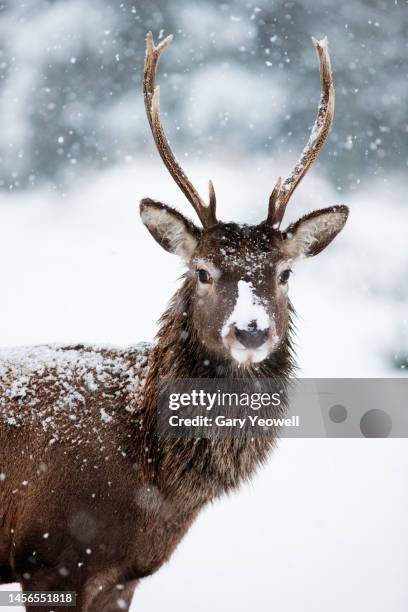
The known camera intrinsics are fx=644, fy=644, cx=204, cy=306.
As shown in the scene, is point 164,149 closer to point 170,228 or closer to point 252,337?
point 170,228

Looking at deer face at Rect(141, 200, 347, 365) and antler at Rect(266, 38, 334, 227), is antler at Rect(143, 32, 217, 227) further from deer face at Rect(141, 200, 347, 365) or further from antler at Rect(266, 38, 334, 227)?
antler at Rect(266, 38, 334, 227)

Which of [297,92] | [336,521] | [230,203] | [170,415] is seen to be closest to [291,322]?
[170,415]

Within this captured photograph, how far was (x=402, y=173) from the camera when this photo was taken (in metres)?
7.83

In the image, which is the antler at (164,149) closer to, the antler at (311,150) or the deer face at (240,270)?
the deer face at (240,270)

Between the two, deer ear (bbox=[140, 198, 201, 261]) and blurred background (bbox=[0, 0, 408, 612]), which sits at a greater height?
blurred background (bbox=[0, 0, 408, 612])

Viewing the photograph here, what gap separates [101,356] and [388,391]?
2.48 meters

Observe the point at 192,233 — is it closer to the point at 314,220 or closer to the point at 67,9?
the point at 314,220

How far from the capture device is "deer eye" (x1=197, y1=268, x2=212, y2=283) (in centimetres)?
308

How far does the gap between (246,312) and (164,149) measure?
1075 mm

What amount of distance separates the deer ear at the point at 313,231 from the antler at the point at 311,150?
0.36ft

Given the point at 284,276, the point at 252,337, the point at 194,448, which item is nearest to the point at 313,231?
the point at 284,276

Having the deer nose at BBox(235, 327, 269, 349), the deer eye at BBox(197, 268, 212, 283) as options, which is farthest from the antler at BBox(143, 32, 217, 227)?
the deer nose at BBox(235, 327, 269, 349)

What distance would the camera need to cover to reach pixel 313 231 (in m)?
3.39

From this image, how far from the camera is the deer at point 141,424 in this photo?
2.93m
